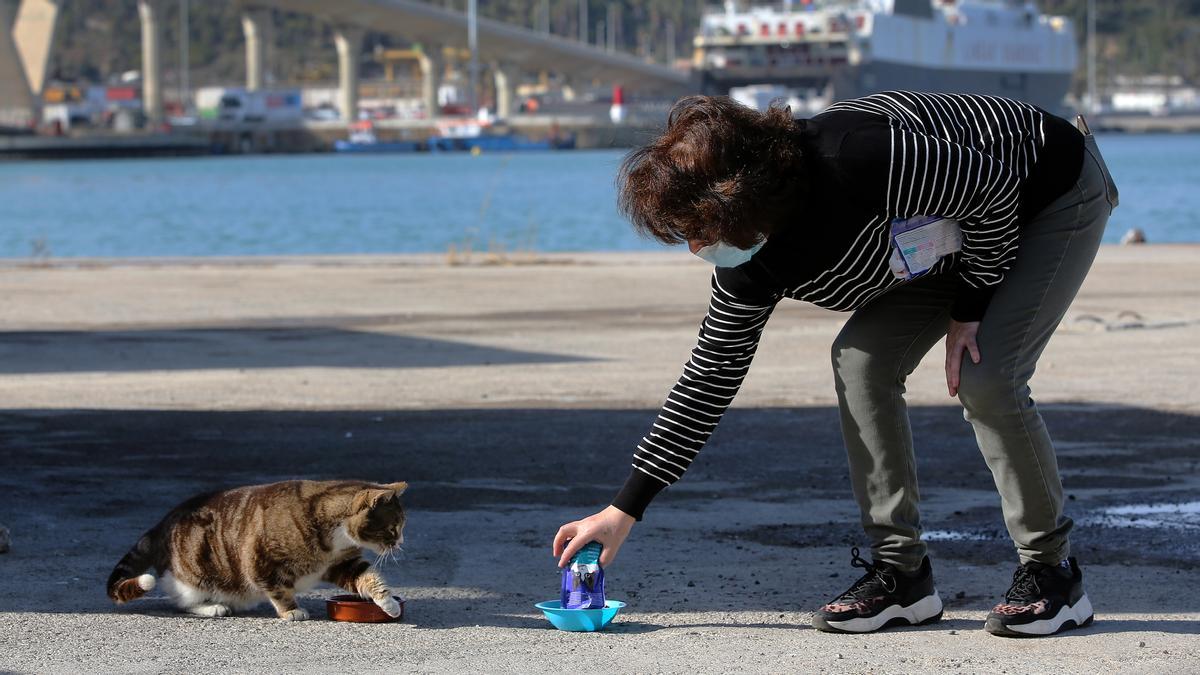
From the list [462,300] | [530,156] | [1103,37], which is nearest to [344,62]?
[530,156]

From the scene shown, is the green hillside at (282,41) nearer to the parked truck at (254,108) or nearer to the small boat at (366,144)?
the parked truck at (254,108)

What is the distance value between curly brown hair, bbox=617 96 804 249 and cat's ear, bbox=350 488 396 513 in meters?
1.14

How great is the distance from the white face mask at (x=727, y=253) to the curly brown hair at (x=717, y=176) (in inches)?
1.2

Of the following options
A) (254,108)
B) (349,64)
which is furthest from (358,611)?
(349,64)

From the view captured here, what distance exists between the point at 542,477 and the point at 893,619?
278cm

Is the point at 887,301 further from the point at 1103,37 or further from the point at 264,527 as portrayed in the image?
the point at 1103,37

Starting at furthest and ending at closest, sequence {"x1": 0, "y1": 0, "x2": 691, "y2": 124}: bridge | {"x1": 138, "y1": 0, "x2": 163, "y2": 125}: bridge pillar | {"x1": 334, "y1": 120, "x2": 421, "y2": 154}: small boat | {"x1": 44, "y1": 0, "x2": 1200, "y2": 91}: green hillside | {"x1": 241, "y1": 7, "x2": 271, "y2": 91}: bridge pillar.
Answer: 1. {"x1": 44, "y1": 0, "x2": 1200, "y2": 91}: green hillside
2. {"x1": 334, "y1": 120, "x2": 421, "y2": 154}: small boat
3. {"x1": 241, "y1": 7, "x2": 271, "y2": 91}: bridge pillar
4. {"x1": 138, "y1": 0, "x2": 163, "y2": 125}: bridge pillar
5. {"x1": 0, "y1": 0, "x2": 691, "y2": 124}: bridge

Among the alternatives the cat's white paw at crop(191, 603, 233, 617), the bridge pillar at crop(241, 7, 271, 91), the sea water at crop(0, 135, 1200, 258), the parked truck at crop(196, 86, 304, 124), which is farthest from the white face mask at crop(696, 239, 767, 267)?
the bridge pillar at crop(241, 7, 271, 91)

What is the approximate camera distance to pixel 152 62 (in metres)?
116

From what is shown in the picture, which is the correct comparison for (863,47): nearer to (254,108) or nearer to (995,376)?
(254,108)

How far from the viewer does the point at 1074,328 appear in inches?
534

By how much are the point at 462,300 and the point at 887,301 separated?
13.0 m

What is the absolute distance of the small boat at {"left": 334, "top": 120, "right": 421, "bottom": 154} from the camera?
122 m

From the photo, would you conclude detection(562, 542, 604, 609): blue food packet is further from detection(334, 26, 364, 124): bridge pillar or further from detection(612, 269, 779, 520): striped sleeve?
detection(334, 26, 364, 124): bridge pillar
